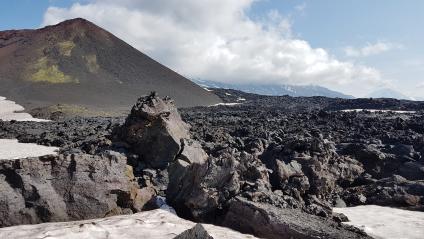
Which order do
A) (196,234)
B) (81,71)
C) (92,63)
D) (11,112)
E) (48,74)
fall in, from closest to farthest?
(196,234) → (11,112) → (48,74) → (81,71) → (92,63)

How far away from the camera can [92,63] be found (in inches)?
3017

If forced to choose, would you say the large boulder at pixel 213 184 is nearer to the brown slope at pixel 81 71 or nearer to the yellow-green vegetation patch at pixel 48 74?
the brown slope at pixel 81 71

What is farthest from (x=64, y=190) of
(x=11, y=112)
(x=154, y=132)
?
(x=11, y=112)

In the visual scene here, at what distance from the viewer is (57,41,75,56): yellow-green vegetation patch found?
7796 cm

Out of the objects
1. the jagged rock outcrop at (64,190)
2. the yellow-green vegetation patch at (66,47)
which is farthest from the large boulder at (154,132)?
the yellow-green vegetation patch at (66,47)

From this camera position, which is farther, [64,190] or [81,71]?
[81,71]

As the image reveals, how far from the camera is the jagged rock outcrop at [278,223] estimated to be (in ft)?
26.7

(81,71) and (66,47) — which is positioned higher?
(66,47)

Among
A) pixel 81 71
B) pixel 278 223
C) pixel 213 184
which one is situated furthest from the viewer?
pixel 81 71

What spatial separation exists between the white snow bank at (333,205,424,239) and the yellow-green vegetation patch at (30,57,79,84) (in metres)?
62.8

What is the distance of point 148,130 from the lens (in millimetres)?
14703

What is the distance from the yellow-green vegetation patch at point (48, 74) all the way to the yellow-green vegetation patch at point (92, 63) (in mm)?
4869

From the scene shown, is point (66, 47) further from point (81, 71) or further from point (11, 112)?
point (11, 112)

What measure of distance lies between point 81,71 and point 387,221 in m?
68.3
